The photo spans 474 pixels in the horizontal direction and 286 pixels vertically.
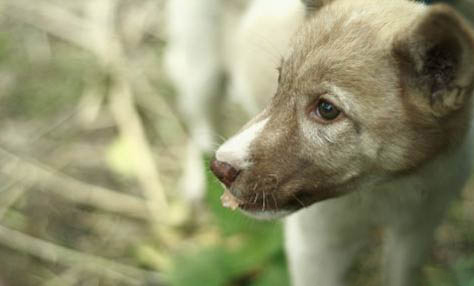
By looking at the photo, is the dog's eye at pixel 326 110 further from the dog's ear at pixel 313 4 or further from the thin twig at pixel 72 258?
Answer: the thin twig at pixel 72 258

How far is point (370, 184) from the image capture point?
8.04 ft

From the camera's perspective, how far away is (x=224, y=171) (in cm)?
237

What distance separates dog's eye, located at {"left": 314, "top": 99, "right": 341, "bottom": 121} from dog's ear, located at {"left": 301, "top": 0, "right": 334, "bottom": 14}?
18.1 inches

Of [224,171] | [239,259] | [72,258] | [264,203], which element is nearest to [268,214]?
[264,203]

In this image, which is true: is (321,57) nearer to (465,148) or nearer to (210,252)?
(465,148)

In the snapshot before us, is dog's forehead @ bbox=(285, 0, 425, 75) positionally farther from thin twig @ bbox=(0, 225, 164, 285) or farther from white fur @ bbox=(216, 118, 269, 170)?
thin twig @ bbox=(0, 225, 164, 285)

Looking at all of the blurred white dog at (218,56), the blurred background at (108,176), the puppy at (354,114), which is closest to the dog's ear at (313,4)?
the puppy at (354,114)

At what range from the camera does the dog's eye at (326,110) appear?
7.56 feet

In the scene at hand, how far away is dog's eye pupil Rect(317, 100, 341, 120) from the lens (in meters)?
2.30

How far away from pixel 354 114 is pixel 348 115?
0.02 metres

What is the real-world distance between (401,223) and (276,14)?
1136 mm

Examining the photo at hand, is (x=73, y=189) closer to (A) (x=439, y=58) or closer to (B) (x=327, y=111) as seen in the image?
(B) (x=327, y=111)

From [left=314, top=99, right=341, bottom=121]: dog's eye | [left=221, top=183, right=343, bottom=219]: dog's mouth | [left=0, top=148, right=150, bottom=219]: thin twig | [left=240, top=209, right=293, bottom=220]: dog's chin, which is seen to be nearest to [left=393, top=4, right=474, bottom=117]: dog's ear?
[left=314, top=99, right=341, bottom=121]: dog's eye

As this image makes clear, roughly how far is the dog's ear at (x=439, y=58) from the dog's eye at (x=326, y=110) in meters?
0.22
